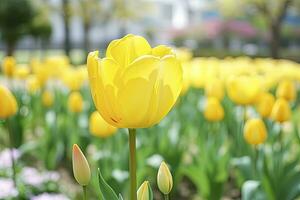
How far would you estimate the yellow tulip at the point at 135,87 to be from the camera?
0.99 meters

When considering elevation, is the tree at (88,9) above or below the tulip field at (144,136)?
below

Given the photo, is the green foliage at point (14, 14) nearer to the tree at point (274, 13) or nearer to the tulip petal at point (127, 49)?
the tree at point (274, 13)

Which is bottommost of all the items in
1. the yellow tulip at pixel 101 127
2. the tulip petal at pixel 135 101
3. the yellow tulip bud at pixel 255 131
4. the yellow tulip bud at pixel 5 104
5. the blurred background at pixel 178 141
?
the blurred background at pixel 178 141

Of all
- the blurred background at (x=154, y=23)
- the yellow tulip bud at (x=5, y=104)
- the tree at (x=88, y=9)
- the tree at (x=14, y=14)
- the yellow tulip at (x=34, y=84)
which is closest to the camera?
the yellow tulip bud at (x=5, y=104)

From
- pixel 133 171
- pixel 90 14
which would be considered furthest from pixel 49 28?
pixel 133 171

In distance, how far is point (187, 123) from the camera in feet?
12.3

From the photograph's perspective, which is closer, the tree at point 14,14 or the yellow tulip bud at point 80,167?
the yellow tulip bud at point 80,167

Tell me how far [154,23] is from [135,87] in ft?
173

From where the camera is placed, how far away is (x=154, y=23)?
53.3m

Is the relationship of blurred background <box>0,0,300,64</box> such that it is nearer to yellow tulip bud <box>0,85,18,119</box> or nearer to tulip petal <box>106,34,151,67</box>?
yellow tulip bud <box>0,85,18,119</box>

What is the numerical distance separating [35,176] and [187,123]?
56.6 inches

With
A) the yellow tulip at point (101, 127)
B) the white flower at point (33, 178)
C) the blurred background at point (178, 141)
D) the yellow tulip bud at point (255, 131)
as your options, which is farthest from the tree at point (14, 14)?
the yellow tulip bud at point (255, 131)

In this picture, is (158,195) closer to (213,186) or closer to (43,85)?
(213,186)

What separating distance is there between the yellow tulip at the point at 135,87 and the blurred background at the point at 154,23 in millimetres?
15917
